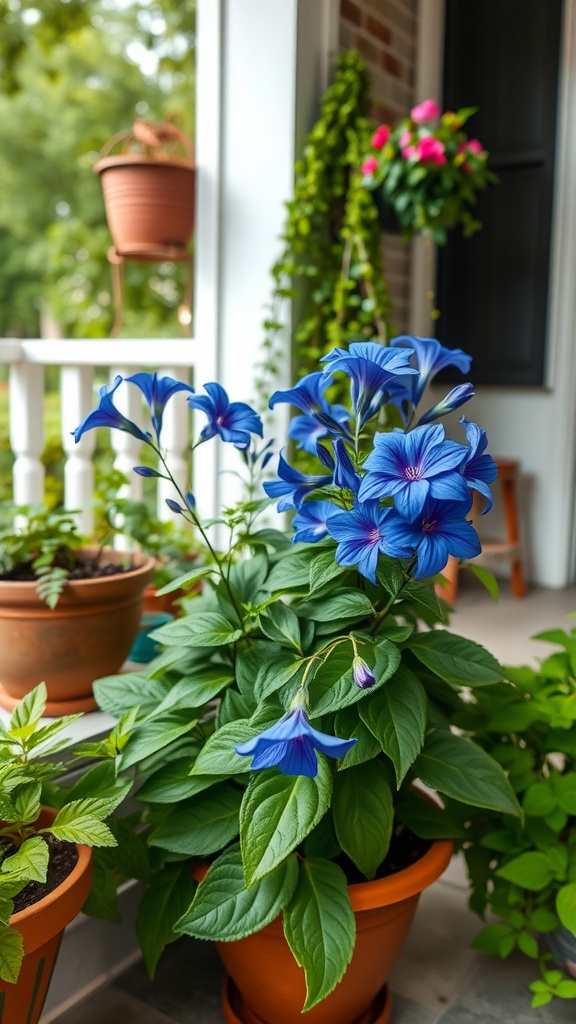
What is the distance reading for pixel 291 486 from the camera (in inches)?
48.5

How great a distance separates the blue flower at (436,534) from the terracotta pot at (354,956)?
0.46m

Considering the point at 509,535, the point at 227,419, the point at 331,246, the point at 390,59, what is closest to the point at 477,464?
the point at 227,419

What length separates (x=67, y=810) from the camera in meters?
1.10

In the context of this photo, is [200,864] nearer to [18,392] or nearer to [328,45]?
[18,392]

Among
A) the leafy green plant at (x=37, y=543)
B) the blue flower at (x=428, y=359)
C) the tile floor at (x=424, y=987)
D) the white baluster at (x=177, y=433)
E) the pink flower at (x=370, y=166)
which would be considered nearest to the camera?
the blue flower at (x=428, y=359)

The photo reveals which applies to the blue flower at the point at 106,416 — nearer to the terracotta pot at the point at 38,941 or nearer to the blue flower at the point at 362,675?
the blue flower at the point at 362,675

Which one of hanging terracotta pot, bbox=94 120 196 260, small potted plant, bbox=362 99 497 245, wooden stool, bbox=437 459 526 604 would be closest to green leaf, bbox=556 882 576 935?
small potted plant, bbox=362 99 497 245

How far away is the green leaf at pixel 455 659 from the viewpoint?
1.15 m

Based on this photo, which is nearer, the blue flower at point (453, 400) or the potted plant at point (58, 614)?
the blue flower at point (453, 400)

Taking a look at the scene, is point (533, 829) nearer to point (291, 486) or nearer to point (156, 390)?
point (291, 486)

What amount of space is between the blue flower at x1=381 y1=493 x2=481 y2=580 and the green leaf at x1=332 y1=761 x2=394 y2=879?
0.33 meters

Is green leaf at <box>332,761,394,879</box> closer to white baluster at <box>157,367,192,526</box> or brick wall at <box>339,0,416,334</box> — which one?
white baluster at <box>157,367,192,526</box>

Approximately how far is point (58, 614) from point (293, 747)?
0.75 meters

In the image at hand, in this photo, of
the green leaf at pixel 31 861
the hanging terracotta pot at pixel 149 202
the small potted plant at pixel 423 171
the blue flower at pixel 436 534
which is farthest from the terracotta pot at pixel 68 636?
the small potted plant at pixel 423 171
